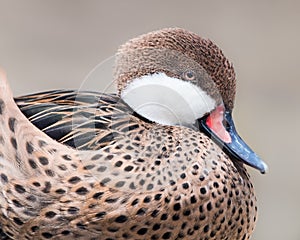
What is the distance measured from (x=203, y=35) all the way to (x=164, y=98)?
2141 millimetres

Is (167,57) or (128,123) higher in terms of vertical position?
(167,57)

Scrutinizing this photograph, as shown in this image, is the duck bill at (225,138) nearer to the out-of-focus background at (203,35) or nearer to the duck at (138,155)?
the duck at (138,155)

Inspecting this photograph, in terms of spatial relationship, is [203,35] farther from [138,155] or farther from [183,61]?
[138,155]

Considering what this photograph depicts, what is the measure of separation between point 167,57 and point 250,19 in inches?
95.2

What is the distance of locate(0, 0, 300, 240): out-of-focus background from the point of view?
3566 millimetres

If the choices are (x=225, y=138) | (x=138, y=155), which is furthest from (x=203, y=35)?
(x=138, y=155)

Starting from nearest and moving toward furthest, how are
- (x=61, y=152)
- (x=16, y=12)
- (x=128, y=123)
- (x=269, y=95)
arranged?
(x=61, y=152) → (x=128, y=123) → (x=269, y=95) → (x=16, y=12)

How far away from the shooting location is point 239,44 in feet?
12.9

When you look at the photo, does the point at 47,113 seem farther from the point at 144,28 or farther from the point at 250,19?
the point at 250,19

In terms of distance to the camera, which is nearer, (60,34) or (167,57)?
(167,57)

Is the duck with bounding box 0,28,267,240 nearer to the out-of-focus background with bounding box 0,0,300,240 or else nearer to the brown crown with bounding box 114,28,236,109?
the brown crown with bounding box 114,28,236,109

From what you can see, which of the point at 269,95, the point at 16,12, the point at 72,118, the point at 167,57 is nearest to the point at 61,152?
the point at 72,118

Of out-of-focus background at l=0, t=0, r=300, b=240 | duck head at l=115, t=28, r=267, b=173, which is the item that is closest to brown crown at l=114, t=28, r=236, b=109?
duck head at l=115, t=28, r=267, b=173

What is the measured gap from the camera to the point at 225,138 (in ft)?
5.85
